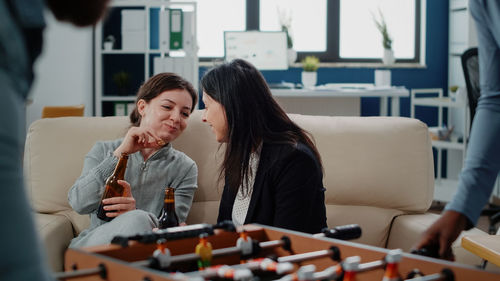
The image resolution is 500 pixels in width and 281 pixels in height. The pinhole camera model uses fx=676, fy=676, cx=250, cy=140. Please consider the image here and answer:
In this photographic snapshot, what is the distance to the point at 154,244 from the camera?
123 centimetres

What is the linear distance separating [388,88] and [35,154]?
3726 mm

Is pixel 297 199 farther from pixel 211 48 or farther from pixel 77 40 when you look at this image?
pixel 211 48

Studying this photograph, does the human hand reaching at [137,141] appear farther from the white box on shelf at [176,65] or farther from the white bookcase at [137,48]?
the white box on shelf at [176,65]

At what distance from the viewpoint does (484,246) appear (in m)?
1.82

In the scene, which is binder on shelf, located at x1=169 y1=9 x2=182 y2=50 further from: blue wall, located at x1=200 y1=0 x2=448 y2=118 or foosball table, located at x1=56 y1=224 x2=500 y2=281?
foosball table, located at x1=56 y1=224 x2=500 y2=281

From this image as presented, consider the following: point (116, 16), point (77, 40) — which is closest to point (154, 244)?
point (77, 40)

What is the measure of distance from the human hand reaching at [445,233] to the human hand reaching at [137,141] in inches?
53.3

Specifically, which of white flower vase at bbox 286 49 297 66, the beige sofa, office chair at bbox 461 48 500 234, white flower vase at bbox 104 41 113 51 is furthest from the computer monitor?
the beige sofa

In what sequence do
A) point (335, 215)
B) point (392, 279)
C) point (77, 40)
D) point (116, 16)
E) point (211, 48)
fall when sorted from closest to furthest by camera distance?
point (392, 279) < point (335, 215) < point (77, 40) < point (116, 16) < point (211, 48)

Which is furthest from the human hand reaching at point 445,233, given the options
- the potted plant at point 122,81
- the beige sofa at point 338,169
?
the potted plant at point 122,81

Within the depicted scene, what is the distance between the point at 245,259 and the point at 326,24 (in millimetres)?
5733

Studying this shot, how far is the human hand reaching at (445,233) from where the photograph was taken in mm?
1156

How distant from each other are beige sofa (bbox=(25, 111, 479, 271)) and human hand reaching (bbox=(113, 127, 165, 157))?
0.67ft

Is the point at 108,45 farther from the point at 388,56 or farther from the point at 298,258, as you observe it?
the point at 298,258
